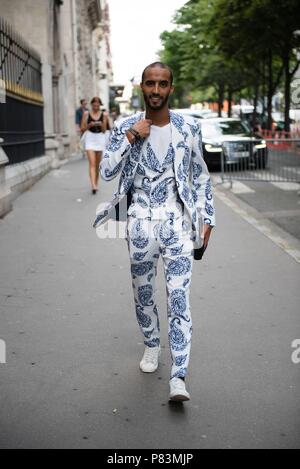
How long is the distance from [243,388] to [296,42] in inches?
1104

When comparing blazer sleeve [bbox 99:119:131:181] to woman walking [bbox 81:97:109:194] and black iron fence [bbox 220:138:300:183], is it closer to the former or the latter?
woman walking [bbox 81:97:109:194]

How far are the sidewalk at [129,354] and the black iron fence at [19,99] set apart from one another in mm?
4995

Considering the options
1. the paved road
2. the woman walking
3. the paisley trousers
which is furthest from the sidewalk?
the woman walking

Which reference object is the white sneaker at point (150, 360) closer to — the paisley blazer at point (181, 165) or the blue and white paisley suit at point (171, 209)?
the blue and white paisley suit at point (171, 209)

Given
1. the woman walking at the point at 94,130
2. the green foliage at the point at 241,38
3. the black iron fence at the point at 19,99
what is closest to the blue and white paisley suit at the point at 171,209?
the black iron fence at the point at 19,99

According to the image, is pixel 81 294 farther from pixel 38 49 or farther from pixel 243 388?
pixel 38 49

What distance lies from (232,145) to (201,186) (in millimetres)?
12121

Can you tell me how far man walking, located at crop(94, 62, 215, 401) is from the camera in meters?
4.02

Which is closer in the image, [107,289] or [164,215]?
[164,215]

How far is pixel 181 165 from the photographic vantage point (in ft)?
13.4

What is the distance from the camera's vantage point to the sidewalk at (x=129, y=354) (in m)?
3.65

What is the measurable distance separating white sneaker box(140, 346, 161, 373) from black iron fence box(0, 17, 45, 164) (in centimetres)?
853

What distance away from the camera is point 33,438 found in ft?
11.7
